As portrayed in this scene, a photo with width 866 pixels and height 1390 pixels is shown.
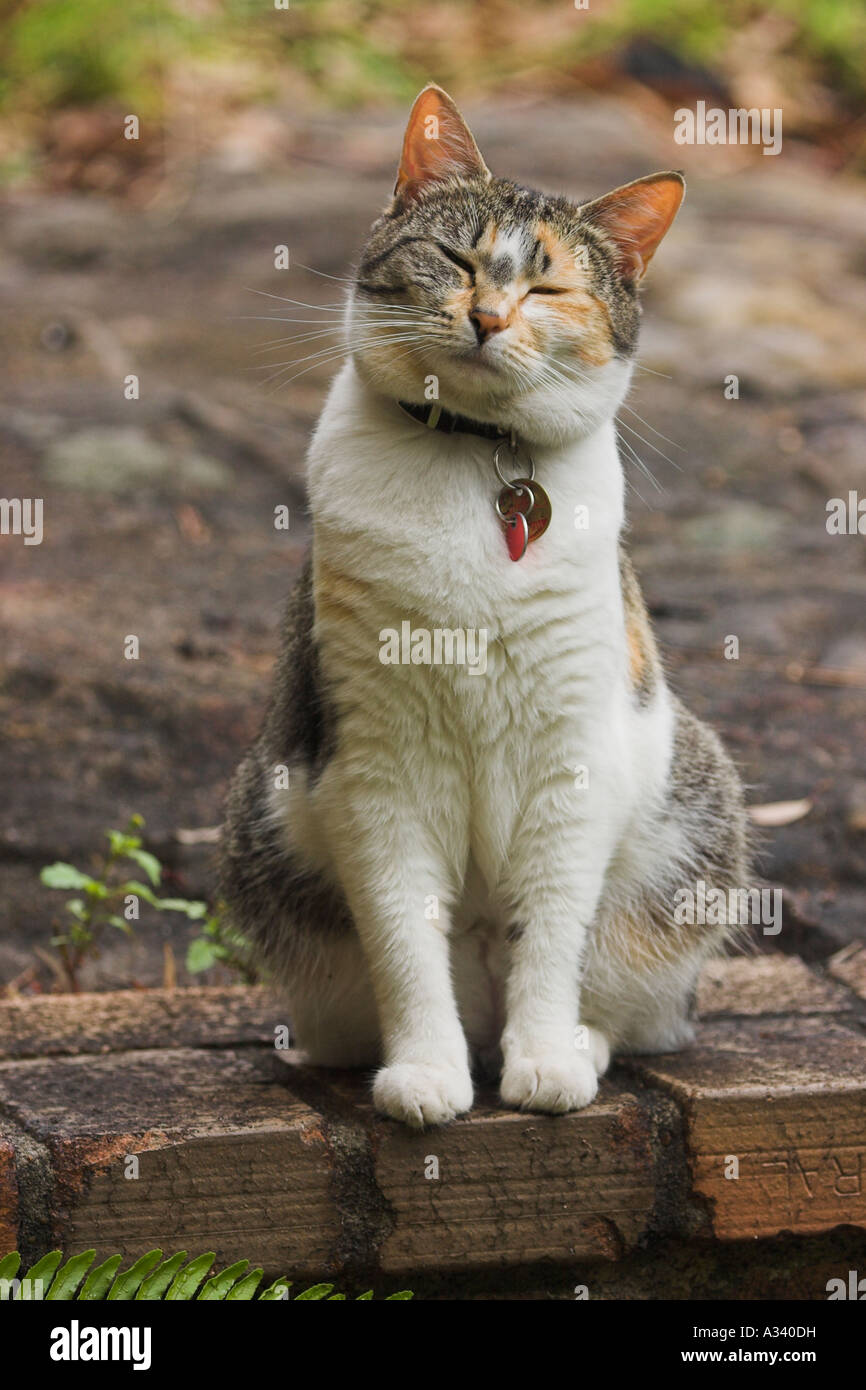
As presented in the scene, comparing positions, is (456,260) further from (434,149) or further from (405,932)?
(405,932)

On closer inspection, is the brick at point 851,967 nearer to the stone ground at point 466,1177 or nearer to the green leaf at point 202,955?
the stone ground at point 466,1177

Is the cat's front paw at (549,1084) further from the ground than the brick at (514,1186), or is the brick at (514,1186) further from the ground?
the cat's front paw at (549,1084)

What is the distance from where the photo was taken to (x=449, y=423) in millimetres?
2521

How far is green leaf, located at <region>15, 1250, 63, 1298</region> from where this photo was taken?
226cm

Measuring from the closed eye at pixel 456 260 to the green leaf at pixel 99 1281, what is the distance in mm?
1725

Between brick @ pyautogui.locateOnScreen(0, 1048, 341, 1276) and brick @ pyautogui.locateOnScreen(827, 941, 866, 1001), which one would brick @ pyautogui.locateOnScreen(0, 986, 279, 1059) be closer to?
brick @ pyautogui.locateOnScreen(0, 1048, 341, 1276)

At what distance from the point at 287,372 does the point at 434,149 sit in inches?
186

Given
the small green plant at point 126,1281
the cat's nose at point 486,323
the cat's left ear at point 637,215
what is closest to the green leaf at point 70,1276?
the small green plant at point 126,1281

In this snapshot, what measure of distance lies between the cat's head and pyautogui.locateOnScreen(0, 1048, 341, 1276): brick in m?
1.31

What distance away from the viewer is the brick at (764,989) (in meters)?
3.28

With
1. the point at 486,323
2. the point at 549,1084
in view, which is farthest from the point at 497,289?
the point at 549,1084

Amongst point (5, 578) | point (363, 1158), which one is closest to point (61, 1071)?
point (363, 1158)

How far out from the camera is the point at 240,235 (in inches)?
321

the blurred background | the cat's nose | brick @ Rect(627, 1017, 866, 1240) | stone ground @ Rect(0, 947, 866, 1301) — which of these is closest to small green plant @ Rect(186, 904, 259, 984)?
the blurred background
